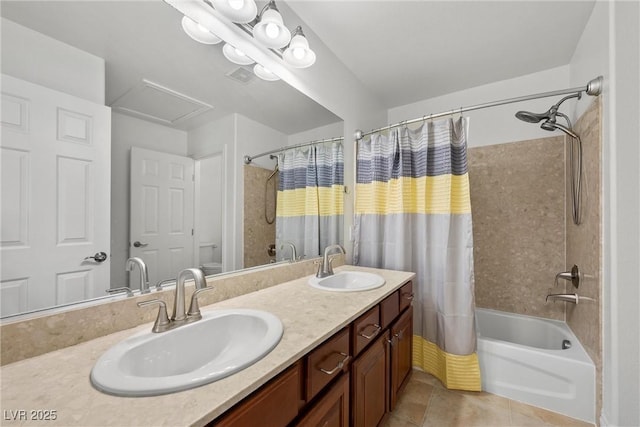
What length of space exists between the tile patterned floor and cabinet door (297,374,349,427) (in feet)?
2.36

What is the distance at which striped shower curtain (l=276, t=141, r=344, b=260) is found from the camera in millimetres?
1561

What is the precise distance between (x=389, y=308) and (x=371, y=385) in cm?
36

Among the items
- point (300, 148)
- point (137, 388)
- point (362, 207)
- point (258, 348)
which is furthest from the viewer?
point (362, 207)

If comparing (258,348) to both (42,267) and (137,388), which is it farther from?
(42,267)

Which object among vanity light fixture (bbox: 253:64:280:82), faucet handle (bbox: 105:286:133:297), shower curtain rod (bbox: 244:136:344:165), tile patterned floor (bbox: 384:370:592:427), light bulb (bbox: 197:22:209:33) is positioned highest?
light bulb (bbox: 197:22:209:33)

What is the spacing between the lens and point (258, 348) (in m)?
0.68

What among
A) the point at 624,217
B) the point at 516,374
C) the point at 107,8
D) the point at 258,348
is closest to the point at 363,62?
the point at 107,8

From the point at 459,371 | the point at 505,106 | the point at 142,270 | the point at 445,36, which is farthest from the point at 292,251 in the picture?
the point at 505,106

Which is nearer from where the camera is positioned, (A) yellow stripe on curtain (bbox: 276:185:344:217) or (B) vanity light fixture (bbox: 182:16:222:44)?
(B) vanity light fixture (bbox: 182:16:222:44)

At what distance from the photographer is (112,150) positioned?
0.83 metres

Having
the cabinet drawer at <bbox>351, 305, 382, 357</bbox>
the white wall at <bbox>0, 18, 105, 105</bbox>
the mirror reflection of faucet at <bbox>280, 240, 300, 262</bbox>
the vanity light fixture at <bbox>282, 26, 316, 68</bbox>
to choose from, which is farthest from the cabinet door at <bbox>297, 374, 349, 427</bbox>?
the vanity light fixture at <bbox>282, 26, 316, 68</bbox>

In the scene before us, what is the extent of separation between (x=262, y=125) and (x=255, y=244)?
0.66 meters

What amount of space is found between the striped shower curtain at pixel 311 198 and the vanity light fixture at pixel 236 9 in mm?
664

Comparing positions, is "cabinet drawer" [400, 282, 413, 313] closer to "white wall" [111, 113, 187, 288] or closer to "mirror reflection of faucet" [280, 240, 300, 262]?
"mirror reflection of faucet" [280, 240, 300, 262]
